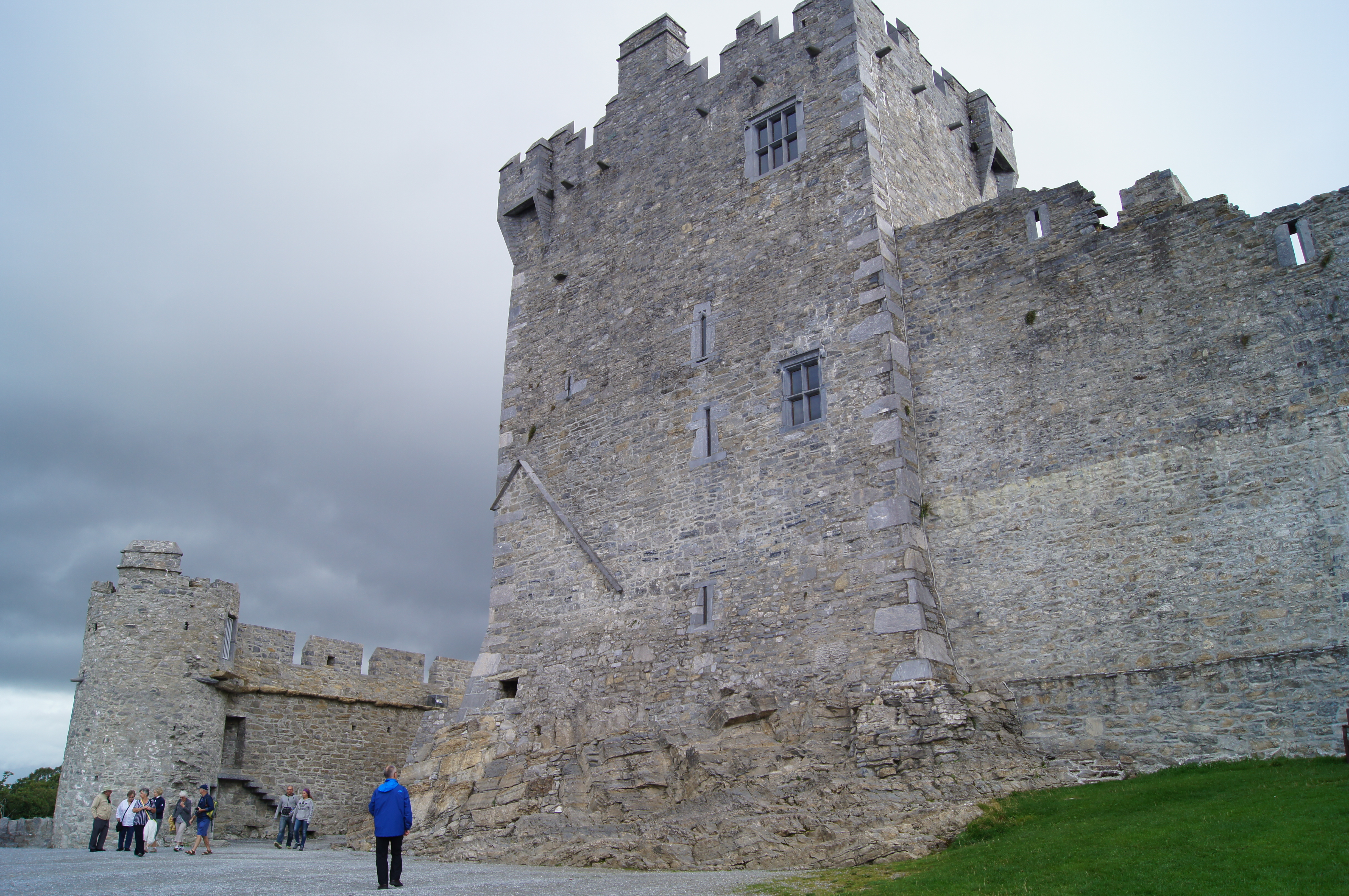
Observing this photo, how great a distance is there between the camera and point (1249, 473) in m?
12.2

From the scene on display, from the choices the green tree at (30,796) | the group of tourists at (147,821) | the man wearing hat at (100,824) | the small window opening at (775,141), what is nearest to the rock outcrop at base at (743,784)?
the group of tourists at (147,821)

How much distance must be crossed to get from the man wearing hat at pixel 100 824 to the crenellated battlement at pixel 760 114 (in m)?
12.4

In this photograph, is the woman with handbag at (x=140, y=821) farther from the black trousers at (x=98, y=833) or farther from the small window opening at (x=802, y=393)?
the small window opening at (x=802, y=393)

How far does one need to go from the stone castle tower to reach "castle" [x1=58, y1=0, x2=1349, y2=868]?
0.15 ft

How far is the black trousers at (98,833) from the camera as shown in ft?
50.9

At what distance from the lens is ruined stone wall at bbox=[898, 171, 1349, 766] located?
11719mm

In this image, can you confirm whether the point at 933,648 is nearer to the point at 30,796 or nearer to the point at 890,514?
the point at 890,514

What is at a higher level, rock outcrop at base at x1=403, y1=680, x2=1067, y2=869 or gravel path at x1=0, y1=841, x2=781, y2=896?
rock outcrop at base at x1=403, y1=680, x2=1067, y2=869

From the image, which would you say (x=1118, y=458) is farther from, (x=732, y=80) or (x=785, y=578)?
(x=732, y=80)

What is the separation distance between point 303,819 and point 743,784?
908cm

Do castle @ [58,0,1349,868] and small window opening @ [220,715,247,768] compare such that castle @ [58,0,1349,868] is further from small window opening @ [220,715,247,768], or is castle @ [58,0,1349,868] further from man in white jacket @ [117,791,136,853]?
man in white jacket @ [117,791,136,853]

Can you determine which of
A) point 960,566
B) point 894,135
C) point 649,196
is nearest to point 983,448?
point 960,566

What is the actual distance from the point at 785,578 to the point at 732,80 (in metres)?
9.59

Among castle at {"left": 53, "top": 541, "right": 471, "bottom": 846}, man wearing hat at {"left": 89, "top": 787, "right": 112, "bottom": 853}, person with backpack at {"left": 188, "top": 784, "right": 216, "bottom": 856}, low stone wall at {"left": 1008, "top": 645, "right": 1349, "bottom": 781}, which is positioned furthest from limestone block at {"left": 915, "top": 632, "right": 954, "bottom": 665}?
man wearing hat at {"left": 89, "top": 787, "right": 112, "bottom": 853}
